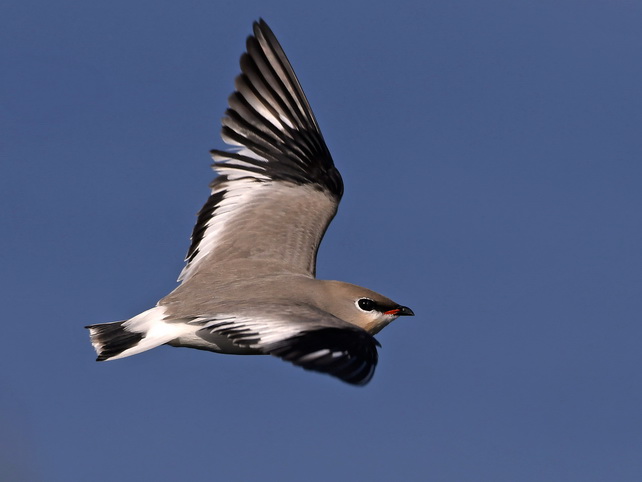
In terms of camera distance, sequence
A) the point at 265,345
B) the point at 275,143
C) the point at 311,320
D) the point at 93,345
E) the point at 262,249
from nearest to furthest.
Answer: the point at 265,345
the point at 311,320
the point at 93,345
the point at 262,249
the point at 275,143

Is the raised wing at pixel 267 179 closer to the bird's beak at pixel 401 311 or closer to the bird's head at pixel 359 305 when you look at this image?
the bird's head at pixel 359 305

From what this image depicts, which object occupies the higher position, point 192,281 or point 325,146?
point 325,146

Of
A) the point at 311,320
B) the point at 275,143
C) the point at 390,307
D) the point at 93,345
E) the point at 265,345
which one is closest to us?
the point at 265,345

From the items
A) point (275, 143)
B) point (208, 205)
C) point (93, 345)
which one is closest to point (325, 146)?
point (275, 143)

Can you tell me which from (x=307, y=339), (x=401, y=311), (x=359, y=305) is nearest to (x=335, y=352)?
(x=307, y=339)

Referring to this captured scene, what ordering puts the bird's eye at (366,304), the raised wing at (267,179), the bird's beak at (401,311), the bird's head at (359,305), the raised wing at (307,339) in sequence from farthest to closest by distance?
the raised wing at (267,179), the bird's beak at (401,311), the bird's eye at (366,304), the bird's head at (359,305), the raised wing at (307,339)

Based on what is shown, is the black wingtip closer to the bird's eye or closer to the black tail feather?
the bird's eye

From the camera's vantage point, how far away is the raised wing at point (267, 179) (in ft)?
45.1

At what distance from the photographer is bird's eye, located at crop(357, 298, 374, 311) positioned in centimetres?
1253

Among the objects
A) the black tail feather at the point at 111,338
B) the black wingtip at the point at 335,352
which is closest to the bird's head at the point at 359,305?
the black wingtip at the point at 335,352

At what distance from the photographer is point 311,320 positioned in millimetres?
10562

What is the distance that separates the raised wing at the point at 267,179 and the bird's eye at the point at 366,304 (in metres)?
1.15

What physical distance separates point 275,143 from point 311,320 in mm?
5483

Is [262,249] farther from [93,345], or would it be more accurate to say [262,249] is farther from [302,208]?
[93,345]
